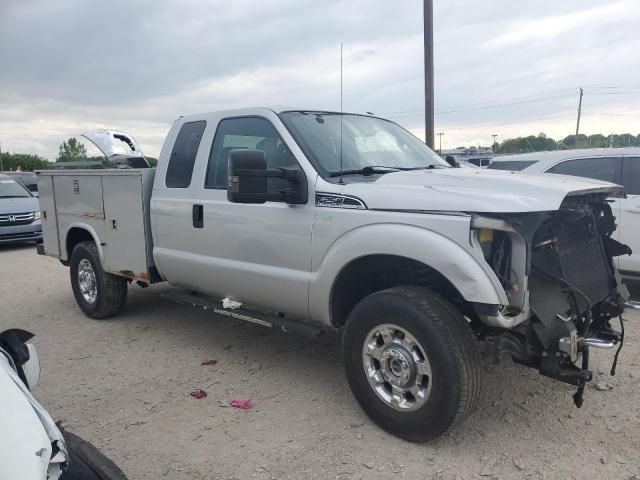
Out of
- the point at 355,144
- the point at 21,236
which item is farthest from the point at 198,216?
the point at 21,236

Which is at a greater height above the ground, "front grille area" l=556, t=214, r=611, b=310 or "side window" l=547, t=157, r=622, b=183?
"side window" l=547, t=157, r=622, b=183

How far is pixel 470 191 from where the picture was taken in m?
3.20

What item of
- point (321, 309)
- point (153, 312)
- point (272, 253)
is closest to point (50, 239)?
point (153, 312)

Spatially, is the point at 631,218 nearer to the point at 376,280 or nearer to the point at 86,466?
the point at 376,280

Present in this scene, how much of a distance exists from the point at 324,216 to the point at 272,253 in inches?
23.4

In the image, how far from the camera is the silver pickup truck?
122 inches

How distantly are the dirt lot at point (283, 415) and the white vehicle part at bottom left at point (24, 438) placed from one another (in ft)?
4.21

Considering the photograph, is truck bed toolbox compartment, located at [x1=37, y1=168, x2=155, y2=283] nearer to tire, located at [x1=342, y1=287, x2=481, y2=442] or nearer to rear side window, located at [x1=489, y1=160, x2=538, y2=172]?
tire, located at [x1=342, y1=287, x2=481, y2=442]

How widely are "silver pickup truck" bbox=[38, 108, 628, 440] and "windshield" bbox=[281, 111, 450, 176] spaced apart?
0.7 inches

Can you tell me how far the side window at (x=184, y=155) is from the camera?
15.9ft

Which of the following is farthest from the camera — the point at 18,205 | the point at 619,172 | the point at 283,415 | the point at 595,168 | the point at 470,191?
the point at 18,205

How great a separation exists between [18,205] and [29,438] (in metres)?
11.8

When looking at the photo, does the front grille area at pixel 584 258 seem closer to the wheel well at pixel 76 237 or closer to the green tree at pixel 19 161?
the wheel well at pixel 76 237

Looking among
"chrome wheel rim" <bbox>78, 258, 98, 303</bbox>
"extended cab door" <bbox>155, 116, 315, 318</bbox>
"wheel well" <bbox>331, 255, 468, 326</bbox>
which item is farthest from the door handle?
"chrome wheel rim" <bbox>78, 258, 98, 303</bbox>
